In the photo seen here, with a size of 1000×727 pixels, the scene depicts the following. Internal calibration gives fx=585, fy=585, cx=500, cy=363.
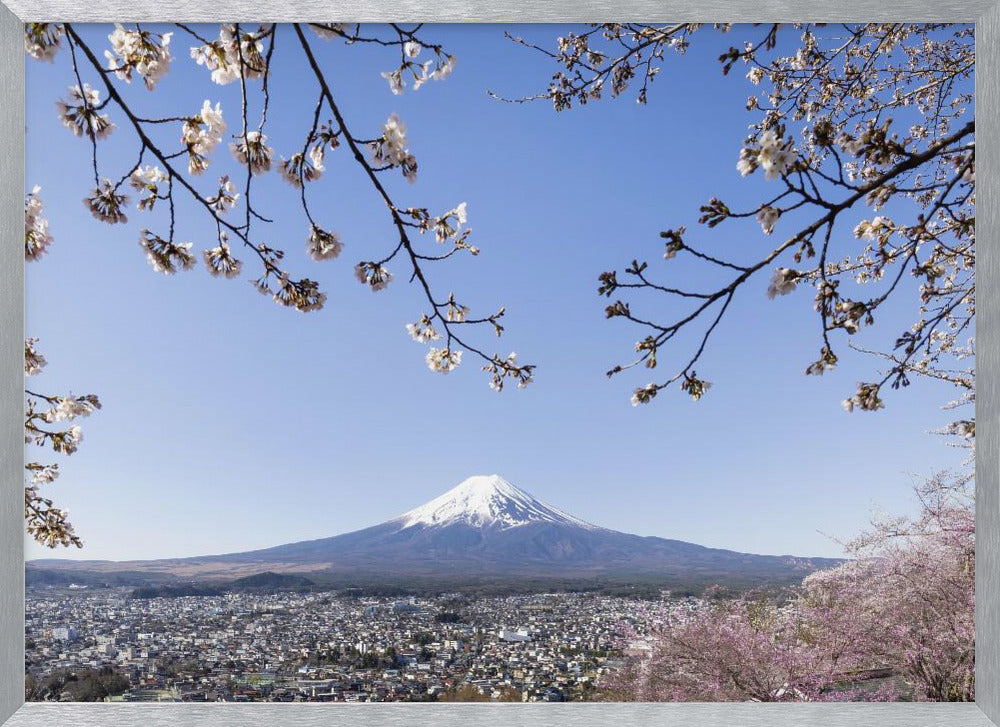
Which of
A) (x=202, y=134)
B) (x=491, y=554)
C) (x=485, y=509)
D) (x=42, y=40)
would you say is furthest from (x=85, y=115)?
(x=491, y=554)

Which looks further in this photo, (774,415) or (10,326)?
(774,415)

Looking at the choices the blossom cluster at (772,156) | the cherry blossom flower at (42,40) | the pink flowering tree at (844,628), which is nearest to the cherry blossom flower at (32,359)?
the cherry blossom flower at (42,40)

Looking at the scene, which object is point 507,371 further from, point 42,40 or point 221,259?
point 42,40

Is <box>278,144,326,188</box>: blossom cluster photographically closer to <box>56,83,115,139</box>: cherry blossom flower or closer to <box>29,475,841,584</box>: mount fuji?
<box>56,83,115,139</box>: cherry blossom flower

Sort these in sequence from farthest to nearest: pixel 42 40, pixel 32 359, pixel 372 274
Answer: pixel 372 274 < pixel 32 359 < pixel 42 40

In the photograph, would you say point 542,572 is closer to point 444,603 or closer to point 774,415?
point 444,603

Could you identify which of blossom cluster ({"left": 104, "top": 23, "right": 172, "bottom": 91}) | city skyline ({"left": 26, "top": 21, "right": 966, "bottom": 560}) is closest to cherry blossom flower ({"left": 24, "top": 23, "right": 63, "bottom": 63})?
blossom cluster ({"left": 104, "top": 23, "right": 172, "bottom": 91})

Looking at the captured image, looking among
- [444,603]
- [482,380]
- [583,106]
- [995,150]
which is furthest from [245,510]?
[995,150]
